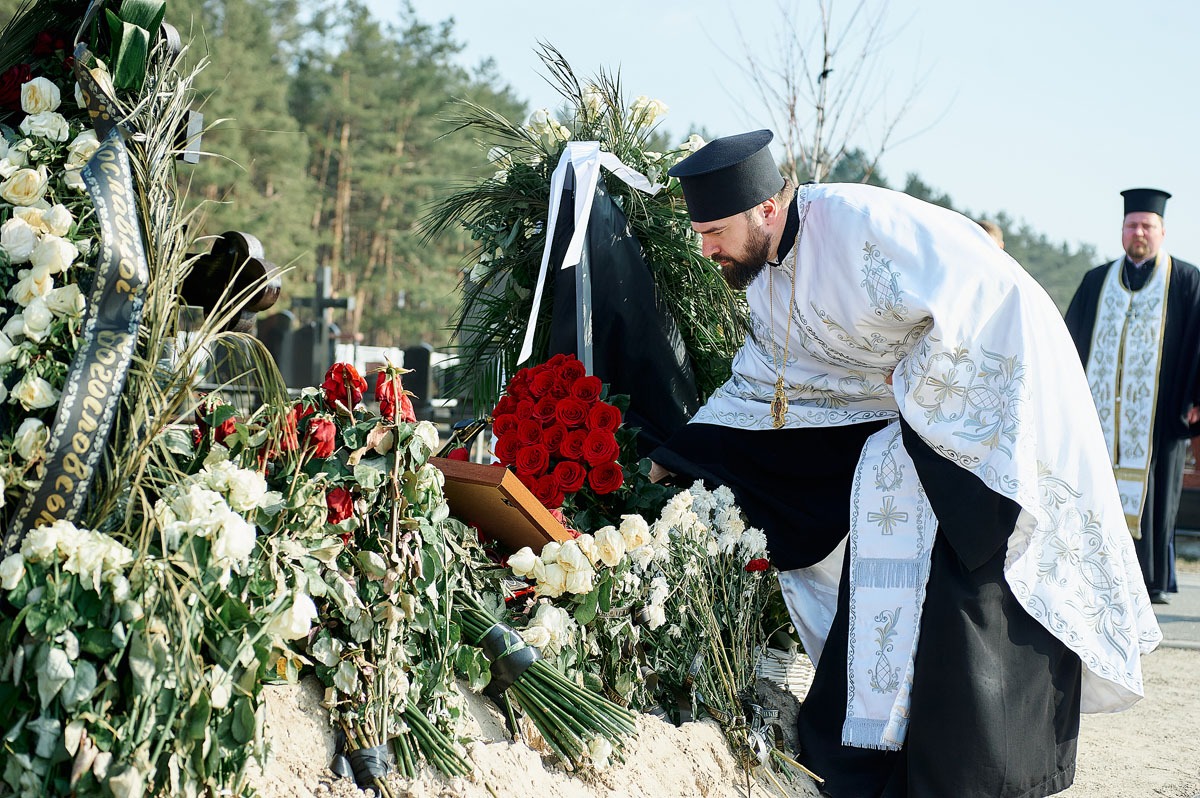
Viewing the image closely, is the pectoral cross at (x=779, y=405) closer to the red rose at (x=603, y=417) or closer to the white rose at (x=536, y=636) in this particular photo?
the red rose at (x=603, y=417)

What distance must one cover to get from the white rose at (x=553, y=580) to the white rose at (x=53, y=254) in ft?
3.64

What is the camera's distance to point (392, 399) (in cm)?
218

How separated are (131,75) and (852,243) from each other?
67.6 inches

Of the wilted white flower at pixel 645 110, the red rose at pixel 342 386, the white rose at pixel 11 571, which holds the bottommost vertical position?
the white rose at pixel 11 571

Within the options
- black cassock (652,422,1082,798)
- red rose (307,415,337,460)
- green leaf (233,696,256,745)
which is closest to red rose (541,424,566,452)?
black cassock (652,422,1082,798)

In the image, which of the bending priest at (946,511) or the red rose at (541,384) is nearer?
the bending priest at (946,511)

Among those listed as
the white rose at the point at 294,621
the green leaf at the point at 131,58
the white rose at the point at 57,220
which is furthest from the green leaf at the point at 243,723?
the green leaf at the point at 131,58

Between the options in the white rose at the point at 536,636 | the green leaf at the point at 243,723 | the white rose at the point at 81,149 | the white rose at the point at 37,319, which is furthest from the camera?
the white rose at the point at 536,636

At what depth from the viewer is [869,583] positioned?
278cm

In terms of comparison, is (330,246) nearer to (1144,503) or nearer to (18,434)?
(1144,503)

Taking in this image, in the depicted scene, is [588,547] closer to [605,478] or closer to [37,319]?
[605,478]

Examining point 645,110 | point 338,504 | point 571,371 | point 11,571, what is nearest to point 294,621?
point 338,504

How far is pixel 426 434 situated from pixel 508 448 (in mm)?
807

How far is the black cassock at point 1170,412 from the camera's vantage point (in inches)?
250
